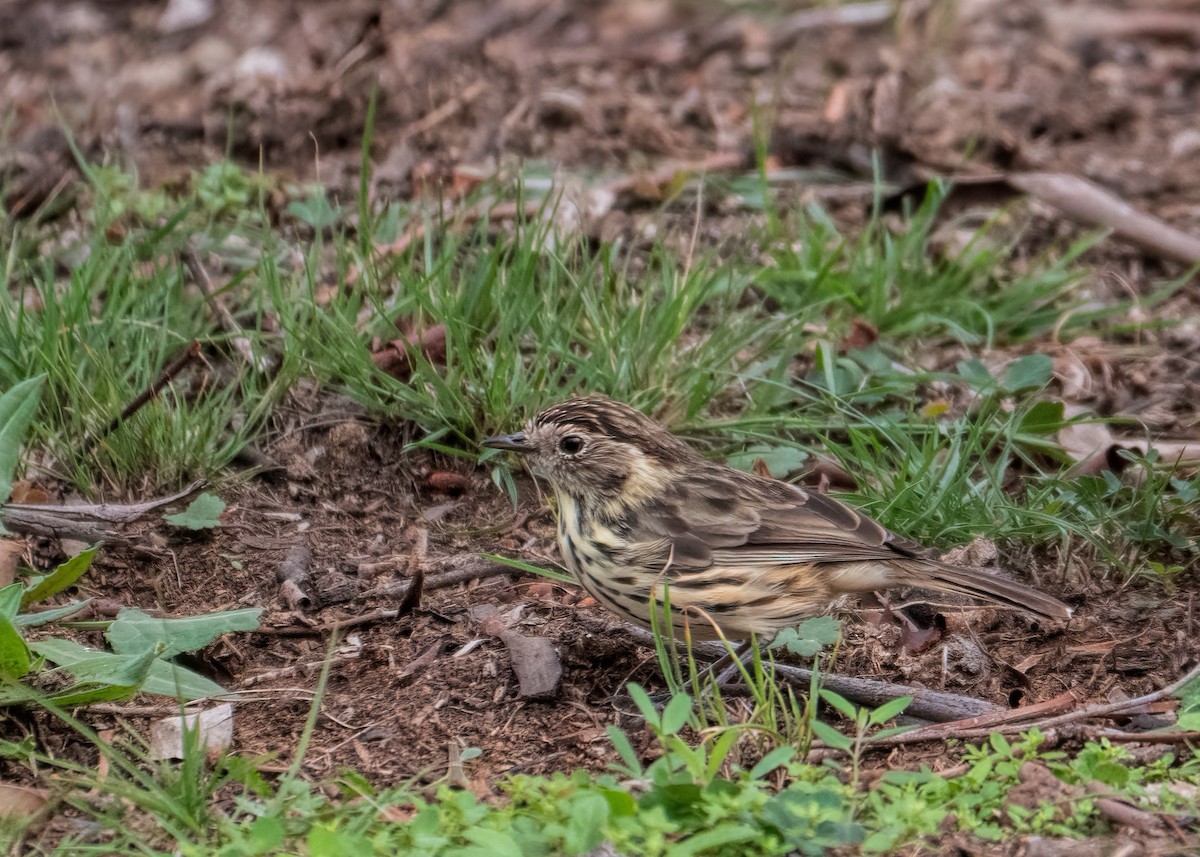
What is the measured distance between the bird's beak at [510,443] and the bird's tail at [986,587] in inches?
56.8

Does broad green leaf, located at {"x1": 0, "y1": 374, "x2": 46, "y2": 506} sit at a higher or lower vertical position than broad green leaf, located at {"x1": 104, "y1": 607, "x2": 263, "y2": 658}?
higher

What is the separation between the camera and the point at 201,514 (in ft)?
17.8

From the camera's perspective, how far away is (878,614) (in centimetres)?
530

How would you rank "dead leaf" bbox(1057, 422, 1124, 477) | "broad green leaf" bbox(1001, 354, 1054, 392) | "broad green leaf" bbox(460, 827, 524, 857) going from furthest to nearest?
1. "broad green leaf" bbox(1001, 354, 1054, 392)
2. "dead leaf" bbox(1057, 422, 1124, 477)
3. "broad green leaf" bbox(460, 827, 524, 857)

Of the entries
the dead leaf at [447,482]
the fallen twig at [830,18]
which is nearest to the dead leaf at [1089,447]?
the dead leaf at [447,482]

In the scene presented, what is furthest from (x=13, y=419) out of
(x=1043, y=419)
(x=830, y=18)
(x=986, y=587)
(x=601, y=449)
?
(x=830, y=18)

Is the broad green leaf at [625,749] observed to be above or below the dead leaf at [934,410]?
above

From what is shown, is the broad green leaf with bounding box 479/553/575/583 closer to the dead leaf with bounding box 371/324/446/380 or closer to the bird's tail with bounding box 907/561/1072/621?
the dead leaf with bounding box 371/324/446/380

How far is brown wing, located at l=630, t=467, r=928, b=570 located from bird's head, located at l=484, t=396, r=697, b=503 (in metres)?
0.12

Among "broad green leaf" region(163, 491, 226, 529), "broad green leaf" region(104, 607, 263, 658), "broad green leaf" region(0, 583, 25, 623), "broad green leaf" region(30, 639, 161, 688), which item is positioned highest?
"broad green leaf" region(0, 583, 25, 623)

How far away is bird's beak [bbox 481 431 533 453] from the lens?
5266 mm

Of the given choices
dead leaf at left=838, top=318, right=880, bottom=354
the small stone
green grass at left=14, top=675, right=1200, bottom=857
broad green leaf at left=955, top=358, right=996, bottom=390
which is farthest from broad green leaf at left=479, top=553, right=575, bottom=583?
the small stone

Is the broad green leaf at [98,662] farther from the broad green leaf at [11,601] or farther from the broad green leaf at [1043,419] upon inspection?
the broad green leaf at [1043,419]

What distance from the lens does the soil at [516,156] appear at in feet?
15.9
